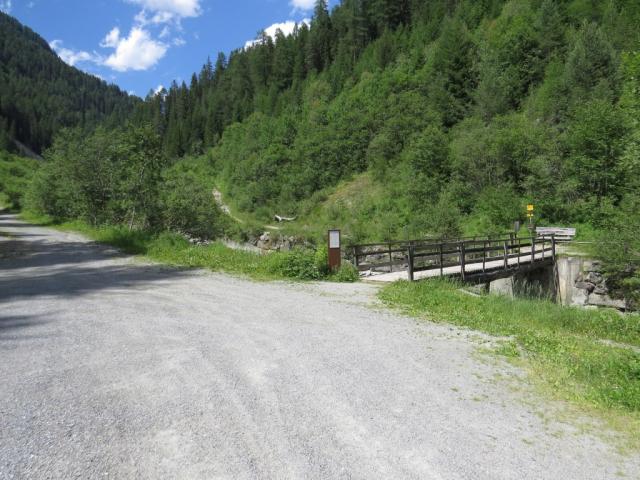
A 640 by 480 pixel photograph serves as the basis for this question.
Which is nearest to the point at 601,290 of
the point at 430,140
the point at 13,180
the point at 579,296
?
the point at 579,296

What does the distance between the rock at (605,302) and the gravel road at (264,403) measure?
14469 millimetres

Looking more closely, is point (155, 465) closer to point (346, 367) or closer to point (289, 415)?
point (289, 415)

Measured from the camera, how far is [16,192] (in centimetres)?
6419

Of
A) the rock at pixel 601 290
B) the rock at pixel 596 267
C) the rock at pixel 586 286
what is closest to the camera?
the rock at pixel 601 290

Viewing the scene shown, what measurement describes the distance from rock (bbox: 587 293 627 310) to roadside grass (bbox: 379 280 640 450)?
8047 millimetres

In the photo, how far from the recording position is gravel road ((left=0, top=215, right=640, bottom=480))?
3.00 meters

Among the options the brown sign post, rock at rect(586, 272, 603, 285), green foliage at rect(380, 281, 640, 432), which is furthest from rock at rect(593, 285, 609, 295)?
the brown sign post

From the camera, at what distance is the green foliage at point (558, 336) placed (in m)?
4.45

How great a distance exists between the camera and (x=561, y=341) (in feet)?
21.4

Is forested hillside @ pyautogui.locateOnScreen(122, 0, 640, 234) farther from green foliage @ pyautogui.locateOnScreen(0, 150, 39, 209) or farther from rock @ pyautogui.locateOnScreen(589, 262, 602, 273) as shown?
green foliage @ pyautogui.locateOnScreen(0, 150, 39, 209)

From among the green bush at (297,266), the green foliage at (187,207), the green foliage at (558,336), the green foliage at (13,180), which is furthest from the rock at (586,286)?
the green foliage at (13,180)

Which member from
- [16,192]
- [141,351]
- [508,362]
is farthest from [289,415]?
[16,192]

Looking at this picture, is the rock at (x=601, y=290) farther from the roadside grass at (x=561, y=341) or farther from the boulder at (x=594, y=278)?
the roadside grass at (x=561, y=341)

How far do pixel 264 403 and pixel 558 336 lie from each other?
5.55 metres
